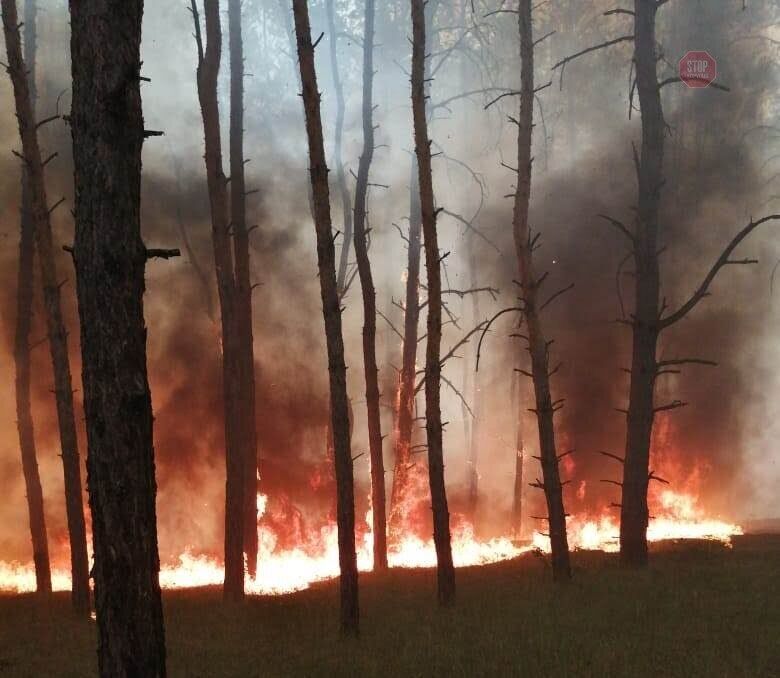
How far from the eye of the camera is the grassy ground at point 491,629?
798 centimetres

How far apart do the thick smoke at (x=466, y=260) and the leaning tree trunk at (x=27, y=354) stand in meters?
1.80

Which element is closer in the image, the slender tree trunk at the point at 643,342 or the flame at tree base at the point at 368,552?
the slender tree trunk at the point at 643,342

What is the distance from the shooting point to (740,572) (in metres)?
12.2

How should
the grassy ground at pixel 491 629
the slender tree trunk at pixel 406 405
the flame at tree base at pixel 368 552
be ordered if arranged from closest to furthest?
the grassy ground at pixel 491 629 → the flame at tree base at pixel 368 552 → the slender tree trunk at pixel 406 405

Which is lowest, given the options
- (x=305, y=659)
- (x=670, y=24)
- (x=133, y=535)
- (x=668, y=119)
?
(x=305, y=659)

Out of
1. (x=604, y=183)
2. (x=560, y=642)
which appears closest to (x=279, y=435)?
(x=604, y=183)

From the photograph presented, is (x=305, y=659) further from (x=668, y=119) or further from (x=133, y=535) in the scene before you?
(x=668, y=119)

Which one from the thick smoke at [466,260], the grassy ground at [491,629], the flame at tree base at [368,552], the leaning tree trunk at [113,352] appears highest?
the thick smoke at [466,260]

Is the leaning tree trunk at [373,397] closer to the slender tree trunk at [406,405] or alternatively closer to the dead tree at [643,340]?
the slender tree trunk at [406,405]

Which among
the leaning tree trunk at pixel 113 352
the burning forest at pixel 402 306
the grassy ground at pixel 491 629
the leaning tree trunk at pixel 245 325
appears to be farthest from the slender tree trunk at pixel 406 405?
the leaning tree trunk at pixel 113 352

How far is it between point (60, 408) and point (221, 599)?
406cm

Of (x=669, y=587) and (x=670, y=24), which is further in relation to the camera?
(x=670, y=24)

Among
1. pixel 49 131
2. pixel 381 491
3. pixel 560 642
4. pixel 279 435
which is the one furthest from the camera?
pixel 279 435

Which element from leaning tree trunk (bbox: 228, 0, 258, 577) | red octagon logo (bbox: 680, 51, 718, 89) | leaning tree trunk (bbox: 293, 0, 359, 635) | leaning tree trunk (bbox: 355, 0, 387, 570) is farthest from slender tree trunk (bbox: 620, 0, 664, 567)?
leaning tree trunk (bbox: 228, 0, 258, 577)
